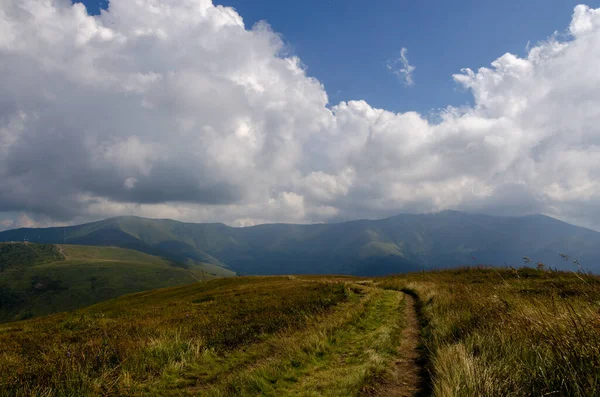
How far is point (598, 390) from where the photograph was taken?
4.64m

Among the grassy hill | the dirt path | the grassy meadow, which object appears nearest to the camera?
the grassy hill

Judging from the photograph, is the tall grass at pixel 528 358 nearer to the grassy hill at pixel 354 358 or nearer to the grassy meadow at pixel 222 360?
the grassy hill at pixel 354 358

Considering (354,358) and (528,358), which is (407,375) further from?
(528,358)

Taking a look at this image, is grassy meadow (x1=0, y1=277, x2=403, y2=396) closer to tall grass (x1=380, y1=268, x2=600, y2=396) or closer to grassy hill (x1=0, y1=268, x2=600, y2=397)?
grassy hill (x1=0, y1=268, x2=600, y2=397)

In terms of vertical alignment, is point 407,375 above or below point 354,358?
above

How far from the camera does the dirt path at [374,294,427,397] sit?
7.88 m

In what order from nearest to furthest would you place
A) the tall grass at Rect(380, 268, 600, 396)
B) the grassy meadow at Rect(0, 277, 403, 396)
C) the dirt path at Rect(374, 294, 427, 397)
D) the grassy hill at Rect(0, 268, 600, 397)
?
the tall grass at Rect(380, 268, 600, 396), the grassy hill at Rect(0, 268, 600, 397), the dirt path at Rect(374, 294, 427, 397), the grassy meadow at Rect(0, 277, 403, 396)

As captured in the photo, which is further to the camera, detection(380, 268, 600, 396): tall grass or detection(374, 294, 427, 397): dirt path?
detection(374, 294, 427, 397): dirt path

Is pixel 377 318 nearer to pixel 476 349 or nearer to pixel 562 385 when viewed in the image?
pixel 476 349

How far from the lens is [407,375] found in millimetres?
9016

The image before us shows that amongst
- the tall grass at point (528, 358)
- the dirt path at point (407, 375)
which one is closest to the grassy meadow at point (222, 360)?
the dirt path at point (407, 375)

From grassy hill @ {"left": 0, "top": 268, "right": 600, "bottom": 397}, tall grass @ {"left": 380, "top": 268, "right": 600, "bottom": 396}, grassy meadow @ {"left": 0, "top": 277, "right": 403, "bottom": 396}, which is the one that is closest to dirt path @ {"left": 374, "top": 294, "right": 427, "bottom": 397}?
grassy hill @ {"left": 0, "top": 268, "right": 600, "bottom": 397}

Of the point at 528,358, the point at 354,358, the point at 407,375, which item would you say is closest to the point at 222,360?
the point at 354,358

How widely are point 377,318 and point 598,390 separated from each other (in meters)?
13.5
